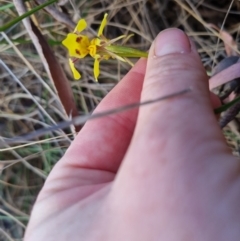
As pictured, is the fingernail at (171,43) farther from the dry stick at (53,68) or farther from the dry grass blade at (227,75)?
the dry stick at (53,68)

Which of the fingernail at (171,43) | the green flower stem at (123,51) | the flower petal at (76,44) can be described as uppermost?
the flower petal at (76,44)

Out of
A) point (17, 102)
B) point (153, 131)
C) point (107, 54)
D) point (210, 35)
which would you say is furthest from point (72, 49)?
point (17, 102)

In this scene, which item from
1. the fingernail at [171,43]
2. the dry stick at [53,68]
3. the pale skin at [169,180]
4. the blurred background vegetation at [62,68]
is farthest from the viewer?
the blurred background vegetation at [62,68]

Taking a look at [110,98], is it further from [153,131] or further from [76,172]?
[153,131]

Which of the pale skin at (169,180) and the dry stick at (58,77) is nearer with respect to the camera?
the pale skin at (169,180)

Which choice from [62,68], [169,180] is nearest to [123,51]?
[169,180]

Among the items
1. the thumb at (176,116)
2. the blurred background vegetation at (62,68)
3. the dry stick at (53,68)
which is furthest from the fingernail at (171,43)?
the blurred background vegetation at (62,68)

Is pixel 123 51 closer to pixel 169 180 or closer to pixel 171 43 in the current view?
pixel 171 43

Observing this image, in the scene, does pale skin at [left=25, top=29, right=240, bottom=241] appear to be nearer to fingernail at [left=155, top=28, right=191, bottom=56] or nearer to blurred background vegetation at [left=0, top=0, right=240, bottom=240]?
fingernail at [left=155, top=28, right=191, bottom=56]
